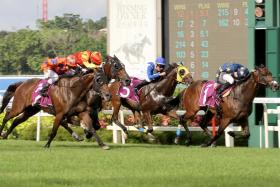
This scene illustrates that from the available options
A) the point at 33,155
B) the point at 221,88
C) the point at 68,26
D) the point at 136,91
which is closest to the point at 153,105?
the point at 136,91

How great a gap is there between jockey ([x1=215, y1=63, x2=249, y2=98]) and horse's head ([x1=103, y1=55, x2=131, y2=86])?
1.51m

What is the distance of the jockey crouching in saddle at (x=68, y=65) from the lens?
12.6m

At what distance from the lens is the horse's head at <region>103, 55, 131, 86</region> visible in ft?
40.3

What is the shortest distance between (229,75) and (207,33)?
2971 millimetres

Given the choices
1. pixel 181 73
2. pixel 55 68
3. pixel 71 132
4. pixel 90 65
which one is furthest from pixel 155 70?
pixel 90 65

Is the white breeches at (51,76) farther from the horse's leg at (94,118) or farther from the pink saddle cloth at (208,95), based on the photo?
the pink saddle cloth at (208,95)

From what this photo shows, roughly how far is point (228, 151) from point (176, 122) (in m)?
4.14

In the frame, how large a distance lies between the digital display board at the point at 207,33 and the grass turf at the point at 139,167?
14.1ft

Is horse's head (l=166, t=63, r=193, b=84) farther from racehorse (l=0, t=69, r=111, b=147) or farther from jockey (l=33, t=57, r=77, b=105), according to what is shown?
racehorse (l=0, t=69, r=111, b=147)

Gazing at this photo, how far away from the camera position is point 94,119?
12953 mm

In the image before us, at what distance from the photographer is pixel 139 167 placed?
9047mm

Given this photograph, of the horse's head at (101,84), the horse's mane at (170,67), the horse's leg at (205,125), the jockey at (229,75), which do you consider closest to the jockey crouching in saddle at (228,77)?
the jockey at (229,75)

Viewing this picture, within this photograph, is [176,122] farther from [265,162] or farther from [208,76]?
[265,162]

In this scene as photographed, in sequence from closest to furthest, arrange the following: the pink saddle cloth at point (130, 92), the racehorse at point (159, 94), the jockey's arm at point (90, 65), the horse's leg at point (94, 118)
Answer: the jockey's arm at point (90, 65) < the horse's leg at point (94, 118) < the racehorse at point (159, 94) < the pink saddle cloth at point (130, 92)
